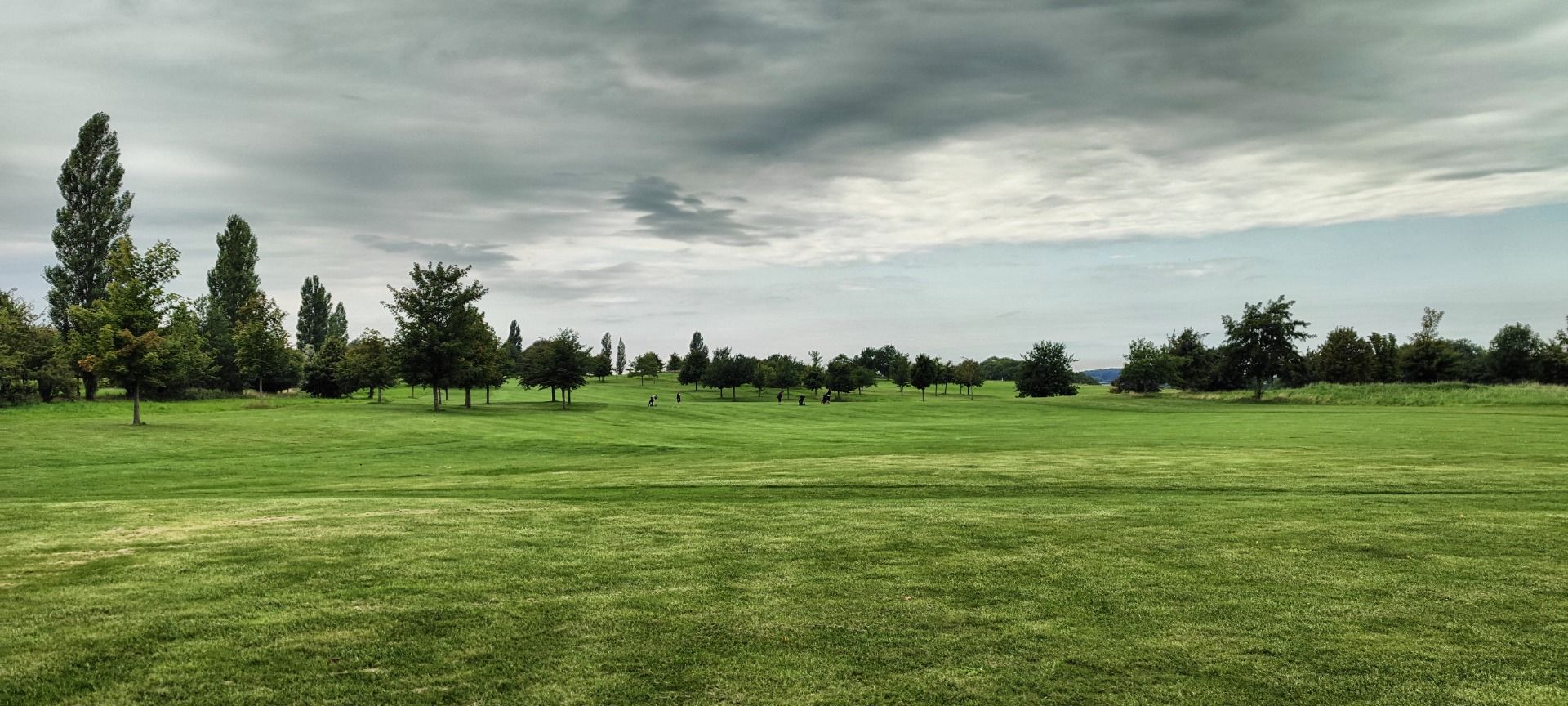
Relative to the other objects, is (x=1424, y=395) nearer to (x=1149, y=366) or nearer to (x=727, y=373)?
(x=1149, y=366)

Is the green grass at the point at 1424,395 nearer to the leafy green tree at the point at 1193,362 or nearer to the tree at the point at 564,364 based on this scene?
the leafy green tree at the point at 1193,362

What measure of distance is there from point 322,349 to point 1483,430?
91797 millimetres

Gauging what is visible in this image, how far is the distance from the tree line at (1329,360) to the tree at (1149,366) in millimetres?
103

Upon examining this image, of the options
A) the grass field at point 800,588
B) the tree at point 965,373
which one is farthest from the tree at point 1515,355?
the grass field at point 800,588

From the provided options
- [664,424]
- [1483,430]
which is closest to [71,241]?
[664,424]

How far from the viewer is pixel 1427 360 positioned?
94.3m

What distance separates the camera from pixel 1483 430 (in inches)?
1184

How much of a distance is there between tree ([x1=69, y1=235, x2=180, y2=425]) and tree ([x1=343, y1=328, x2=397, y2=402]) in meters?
28.1

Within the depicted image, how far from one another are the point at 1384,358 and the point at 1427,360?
5527mm

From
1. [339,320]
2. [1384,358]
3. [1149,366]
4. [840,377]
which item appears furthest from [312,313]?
[1384,358]

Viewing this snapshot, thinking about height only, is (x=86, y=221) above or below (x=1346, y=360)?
above

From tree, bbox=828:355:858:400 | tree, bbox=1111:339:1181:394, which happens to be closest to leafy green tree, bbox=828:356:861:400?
tree, bbox=828:355:858:400

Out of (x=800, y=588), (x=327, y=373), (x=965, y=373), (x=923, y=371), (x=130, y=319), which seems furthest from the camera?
(x=965, y=373)

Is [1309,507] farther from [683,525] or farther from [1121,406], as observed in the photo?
[1121,406]
